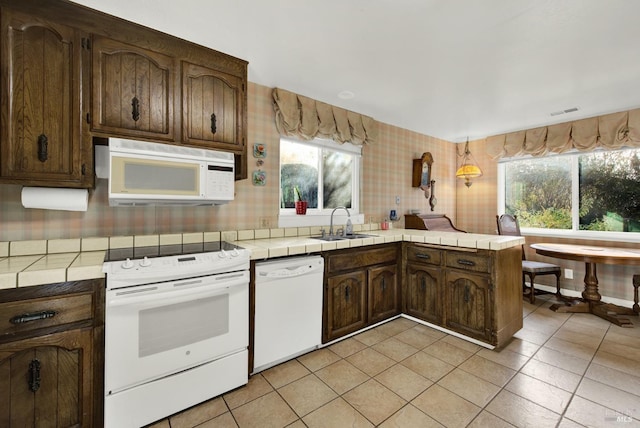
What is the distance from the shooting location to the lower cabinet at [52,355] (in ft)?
4.10

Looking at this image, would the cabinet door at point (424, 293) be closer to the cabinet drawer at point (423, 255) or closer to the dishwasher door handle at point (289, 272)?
the cabinet drawer at point (423, 255)

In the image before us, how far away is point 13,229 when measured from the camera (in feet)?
5.71

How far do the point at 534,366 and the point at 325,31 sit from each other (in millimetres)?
2896

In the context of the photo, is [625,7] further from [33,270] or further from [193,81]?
[33,270]

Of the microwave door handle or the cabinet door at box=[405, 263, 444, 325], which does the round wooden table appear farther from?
the microwave door handle

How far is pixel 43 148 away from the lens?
61.3 inches

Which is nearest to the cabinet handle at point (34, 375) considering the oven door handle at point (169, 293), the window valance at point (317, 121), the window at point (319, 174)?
the oven door handle at point (169, 293)

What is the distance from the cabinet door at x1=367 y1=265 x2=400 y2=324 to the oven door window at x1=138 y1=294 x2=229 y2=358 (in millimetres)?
1442

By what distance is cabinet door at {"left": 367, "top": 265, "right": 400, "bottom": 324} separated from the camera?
8.95 feet

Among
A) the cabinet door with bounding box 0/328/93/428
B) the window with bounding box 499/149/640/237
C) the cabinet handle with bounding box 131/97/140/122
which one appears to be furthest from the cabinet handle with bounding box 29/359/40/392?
the window with bounding box 499/149/640/237

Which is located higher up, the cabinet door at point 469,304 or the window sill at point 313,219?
the window sill at point 313,219

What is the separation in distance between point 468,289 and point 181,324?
7.51ft

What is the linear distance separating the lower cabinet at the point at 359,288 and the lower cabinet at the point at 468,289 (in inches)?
9.0

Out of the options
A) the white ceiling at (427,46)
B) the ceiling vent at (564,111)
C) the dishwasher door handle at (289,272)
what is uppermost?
the white ceiling at (427,46)
